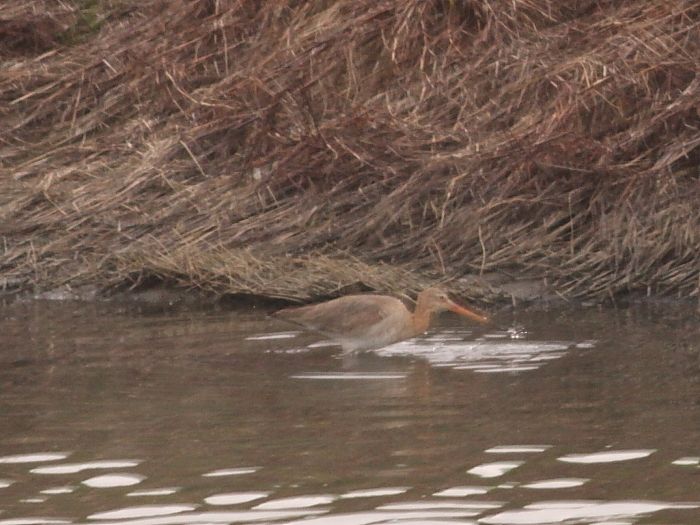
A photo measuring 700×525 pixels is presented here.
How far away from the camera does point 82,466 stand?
6812 mm

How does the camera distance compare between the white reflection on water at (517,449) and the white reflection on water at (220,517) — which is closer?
the white reflection on water at (220,517)

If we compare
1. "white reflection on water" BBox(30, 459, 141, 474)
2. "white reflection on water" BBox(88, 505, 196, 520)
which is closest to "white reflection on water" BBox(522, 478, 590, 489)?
"white reflection on water" BBox(88, 505, 196, 520)

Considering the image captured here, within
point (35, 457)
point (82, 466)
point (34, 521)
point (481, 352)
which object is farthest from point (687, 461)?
point (481, 352)

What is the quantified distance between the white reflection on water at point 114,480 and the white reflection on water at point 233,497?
406 mm

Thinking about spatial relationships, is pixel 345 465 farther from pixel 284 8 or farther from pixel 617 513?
pixel 284 8

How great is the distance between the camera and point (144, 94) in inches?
579

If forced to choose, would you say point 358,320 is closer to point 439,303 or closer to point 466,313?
point 439,303

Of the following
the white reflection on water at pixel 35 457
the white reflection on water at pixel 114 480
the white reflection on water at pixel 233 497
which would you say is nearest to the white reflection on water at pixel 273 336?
the white reflection on water at pixel 35 457

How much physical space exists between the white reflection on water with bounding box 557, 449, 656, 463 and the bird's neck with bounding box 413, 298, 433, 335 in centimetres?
332

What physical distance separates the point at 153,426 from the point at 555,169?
5.22 m

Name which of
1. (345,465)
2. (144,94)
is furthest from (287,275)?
(345,465)

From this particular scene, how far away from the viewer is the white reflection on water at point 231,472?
660cm

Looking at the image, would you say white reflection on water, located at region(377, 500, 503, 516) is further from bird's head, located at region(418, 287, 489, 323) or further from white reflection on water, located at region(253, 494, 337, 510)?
bird's head, located at region(418, 287, 489, 323)

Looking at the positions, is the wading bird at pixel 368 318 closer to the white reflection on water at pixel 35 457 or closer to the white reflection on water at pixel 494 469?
the white reflection on water at pixel 35 457
